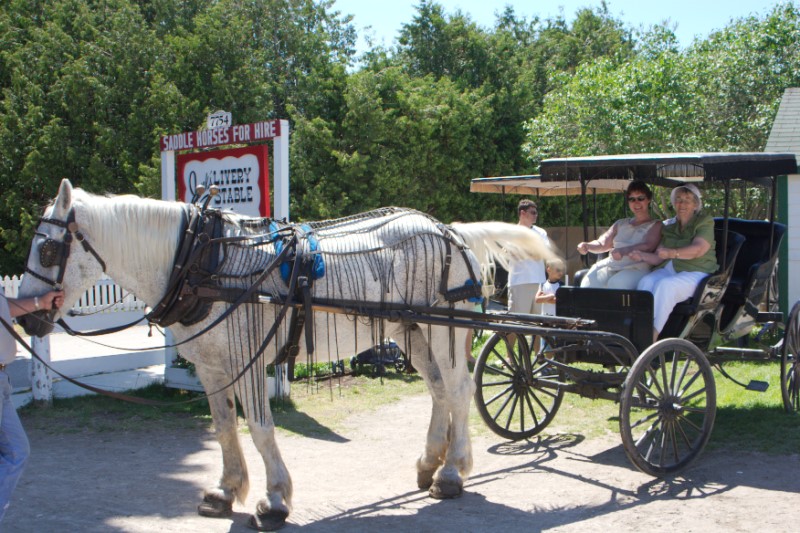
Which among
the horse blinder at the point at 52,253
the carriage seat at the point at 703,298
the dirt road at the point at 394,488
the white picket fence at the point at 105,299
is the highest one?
the horse blinder at the point at 52,253

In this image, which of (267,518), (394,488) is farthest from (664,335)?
(267,518)

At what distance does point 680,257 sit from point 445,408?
2.17 metres

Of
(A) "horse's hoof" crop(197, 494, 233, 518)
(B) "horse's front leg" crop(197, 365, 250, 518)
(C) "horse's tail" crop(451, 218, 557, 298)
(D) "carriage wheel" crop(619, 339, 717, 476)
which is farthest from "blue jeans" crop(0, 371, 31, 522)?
(D) "carriage wheel" crop(619, 339, 717, 476)

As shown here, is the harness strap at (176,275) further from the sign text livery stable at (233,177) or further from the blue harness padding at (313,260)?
the sign text livery stable at (233,177)

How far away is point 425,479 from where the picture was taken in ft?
17.3

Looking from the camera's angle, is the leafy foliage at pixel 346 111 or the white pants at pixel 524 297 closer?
the white pants at pixel 524 297

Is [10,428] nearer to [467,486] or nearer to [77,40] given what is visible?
[467,486]

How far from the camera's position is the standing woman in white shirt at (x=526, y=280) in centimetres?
857

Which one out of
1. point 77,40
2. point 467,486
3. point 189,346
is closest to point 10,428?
point 189,346

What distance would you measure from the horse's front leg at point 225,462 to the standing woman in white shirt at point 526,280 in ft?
14.9

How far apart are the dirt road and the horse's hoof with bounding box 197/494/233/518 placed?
0.15ft

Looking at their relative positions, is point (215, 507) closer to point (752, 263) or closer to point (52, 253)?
point (52, 253)

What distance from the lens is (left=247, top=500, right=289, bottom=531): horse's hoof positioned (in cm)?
439

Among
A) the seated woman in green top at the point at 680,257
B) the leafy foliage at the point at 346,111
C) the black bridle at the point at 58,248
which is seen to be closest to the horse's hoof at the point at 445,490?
the seated woman in green top at the point at 680,257
